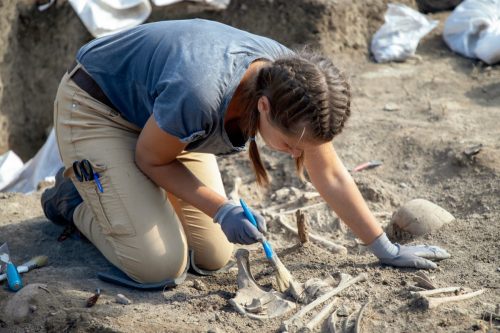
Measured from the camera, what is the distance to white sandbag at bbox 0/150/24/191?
5.52 metres

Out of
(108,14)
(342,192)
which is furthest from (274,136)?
(108,14)

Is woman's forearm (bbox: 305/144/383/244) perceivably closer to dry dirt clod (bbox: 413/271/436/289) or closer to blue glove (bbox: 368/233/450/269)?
blue glove (bbox: 368/233/450/269)

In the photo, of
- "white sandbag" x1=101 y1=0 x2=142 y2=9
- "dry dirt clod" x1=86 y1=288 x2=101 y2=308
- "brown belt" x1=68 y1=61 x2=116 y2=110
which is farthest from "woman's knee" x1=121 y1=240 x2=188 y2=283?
"white sandbag" x1=101 y1=0 x2=142 y2=9

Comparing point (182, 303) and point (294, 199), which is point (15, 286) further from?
point (294, 199)

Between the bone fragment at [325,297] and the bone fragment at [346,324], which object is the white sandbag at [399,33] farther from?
the bone fragment at [346,324]

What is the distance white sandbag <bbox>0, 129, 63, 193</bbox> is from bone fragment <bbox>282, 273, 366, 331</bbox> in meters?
3.00

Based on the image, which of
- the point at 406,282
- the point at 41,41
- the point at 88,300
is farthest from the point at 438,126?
the point at 41,41

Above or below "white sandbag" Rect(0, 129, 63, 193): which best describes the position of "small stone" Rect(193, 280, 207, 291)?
above

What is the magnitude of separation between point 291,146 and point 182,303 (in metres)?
0.99

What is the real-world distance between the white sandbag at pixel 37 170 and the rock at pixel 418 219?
9.32 feet

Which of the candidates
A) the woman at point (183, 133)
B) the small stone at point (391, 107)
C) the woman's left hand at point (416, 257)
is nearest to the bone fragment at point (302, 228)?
the woman at point (183, 133)

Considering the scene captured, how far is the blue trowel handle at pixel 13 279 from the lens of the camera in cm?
342

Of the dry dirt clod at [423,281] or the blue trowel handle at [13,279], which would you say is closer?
the dry dirt clod at [423,281]

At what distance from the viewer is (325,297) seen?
314cm
